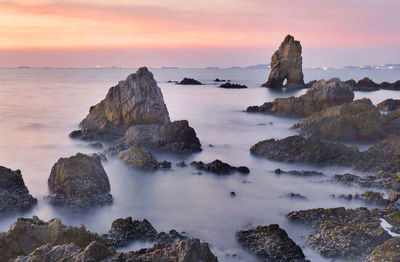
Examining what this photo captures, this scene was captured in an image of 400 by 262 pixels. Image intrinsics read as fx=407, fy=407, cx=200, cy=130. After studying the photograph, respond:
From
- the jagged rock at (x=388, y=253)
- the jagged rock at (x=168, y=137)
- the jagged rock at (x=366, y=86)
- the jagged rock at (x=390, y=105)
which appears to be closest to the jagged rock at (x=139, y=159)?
the jagged rock at (x=168, y=137)

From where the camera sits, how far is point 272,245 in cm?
916

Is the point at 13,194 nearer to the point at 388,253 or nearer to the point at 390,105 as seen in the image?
the point at 388,253

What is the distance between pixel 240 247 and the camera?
9.73 meters

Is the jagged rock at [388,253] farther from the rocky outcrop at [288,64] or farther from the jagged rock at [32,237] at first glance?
the rocky outcrop at [288,64]

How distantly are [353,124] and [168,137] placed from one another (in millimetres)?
10393

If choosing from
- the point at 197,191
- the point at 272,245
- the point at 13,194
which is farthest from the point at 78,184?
the point at 272,245

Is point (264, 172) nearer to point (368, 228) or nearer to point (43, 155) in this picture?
point (368, 228)

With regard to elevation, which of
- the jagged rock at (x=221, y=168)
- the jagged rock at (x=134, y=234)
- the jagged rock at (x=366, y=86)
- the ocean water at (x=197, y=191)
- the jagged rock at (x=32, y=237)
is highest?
the jagged rock at (x=32, y=237)

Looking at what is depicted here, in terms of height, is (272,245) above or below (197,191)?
above

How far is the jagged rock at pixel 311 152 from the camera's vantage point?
17.5 metres

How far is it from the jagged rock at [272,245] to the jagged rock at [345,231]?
2.62 ft

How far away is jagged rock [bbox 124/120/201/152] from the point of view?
2031 cm

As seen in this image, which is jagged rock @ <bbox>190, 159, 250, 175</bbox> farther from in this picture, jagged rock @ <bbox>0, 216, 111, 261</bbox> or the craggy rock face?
jagged rock @ <bbox>0, 216, 111, 261</bbox>

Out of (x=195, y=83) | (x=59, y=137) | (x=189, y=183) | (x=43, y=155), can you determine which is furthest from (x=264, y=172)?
(x=195, y=83)
